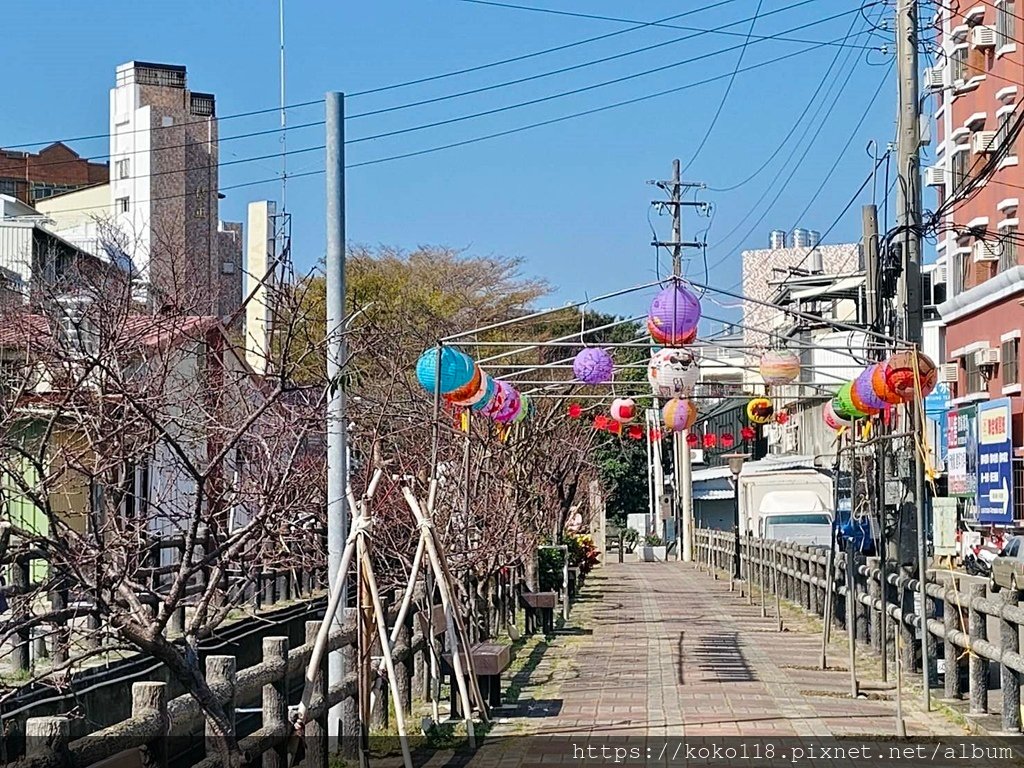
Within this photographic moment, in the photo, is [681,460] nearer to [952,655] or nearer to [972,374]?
[972,374]

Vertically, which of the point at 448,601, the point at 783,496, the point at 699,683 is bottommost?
the point at 699,683

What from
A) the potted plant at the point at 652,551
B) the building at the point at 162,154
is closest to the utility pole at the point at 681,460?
the potted plant at the point at 652,551

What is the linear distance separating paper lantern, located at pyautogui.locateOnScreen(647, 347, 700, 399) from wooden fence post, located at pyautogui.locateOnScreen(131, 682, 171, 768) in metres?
9.35

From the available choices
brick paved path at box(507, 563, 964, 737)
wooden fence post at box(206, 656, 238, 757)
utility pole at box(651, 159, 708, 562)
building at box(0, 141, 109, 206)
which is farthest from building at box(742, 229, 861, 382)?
wooden fence post at box(206, 656, 238, 757)

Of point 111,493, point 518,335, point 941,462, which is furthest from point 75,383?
point 941,462

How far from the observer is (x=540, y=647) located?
690 inches

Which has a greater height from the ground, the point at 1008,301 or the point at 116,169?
the point at 116,169

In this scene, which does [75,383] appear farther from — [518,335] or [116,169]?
[116,169]

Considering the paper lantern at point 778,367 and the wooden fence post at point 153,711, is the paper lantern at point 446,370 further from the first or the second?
the wooden fence post at point 153,711

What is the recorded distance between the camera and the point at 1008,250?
29.2 m

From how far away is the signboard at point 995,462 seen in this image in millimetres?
28312

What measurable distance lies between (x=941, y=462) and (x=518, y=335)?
36.1ft

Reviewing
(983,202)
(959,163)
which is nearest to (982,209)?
(983,202)

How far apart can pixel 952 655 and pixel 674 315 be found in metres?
4.01
